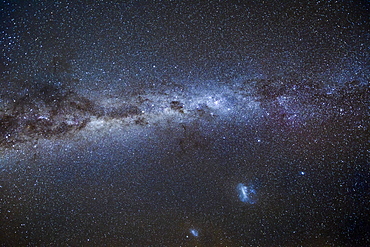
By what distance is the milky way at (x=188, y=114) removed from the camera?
201 centimetres

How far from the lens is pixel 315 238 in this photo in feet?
7.24

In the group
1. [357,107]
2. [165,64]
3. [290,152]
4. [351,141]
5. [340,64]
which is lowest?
[290,152]

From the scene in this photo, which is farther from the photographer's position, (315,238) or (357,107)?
(315,238)

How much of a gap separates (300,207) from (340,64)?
165 centimetres

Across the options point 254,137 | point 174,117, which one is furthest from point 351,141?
point 174,117

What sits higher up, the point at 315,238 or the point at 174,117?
the point at 174,117

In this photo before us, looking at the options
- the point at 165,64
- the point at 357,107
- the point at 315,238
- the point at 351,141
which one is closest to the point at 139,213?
the point at 165,64

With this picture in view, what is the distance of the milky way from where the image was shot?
2.01 meters

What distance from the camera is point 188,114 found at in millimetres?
2033

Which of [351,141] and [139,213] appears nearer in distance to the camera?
[351,141]

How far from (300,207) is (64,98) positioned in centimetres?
294

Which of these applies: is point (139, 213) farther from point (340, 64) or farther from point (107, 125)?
point (340, 64)

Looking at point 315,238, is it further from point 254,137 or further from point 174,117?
point 174,117

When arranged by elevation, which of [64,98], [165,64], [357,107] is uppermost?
[165,64]
